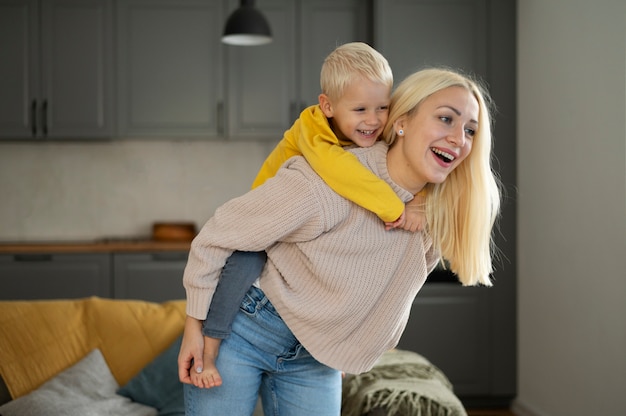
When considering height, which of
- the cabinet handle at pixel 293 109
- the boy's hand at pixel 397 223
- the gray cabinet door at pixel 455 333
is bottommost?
the gray cabinet door at pixel 455 333

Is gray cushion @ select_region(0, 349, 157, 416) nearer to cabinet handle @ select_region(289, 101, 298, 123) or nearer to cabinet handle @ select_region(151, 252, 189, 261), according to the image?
cabinet handle @ select_region(151, 252, 189, 261)

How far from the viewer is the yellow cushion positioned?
2.66m

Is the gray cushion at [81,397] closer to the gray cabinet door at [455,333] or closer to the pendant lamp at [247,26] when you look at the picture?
the pendant lamp at [247,26]

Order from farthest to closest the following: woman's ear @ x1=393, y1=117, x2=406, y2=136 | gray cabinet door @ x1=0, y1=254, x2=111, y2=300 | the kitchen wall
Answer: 1. gray cabinet door @ x1=0, y1=254, x2=111, y2=300
2. the kitchen wall
3. woman's ear @ x1=393, y1=117, x2=406, y2=136

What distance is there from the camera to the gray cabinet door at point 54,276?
4711mm

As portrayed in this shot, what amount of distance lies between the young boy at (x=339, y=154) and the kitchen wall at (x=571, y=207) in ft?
6.80

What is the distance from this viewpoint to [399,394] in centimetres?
250

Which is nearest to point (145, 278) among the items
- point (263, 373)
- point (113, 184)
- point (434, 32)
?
point (113, 184)

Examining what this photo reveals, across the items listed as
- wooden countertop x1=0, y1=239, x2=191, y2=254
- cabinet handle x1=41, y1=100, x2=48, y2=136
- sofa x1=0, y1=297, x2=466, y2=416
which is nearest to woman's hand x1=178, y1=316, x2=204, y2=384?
sofa x1=0, y1=297, x2=466, y2=416

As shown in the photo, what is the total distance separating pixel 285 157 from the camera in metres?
1.78

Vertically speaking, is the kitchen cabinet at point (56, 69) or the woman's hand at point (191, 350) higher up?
Result: the kitchen cabinet at point (56, 69)

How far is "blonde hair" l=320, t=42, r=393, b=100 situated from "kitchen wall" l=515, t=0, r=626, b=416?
6.79 feet

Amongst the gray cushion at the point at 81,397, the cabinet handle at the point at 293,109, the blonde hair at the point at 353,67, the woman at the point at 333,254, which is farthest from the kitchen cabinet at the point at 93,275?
the woman at the point at 333,254

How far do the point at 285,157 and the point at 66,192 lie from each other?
3972 mm
